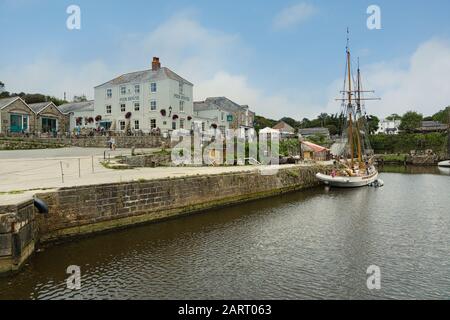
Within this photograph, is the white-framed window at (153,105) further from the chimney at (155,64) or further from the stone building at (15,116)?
the stone building at (15,116)

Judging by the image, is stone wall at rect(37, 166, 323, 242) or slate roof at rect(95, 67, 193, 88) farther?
slate roof at rect(95, 67, 193, 88)

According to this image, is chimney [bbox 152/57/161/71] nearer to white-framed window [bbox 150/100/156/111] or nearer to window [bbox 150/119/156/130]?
white-framed window [bbox 150/100/156/111]

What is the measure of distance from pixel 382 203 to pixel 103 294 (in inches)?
730

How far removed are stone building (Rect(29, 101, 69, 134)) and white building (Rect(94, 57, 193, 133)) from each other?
8170 millimetres

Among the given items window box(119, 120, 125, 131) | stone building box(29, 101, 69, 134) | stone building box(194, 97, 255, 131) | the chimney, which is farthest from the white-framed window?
stone building box(29, 101, 69, 134)

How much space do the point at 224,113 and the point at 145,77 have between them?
1616 cm

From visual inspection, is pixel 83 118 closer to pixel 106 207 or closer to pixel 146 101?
pixel 146 101

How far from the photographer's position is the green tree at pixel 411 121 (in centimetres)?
9169

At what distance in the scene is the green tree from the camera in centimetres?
9169

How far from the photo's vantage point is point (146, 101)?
1693 inches

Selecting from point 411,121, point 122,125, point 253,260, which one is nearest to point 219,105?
point 122,125

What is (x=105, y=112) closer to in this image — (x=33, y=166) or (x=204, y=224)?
(x=33, y=166)

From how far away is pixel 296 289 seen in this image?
8508 mm

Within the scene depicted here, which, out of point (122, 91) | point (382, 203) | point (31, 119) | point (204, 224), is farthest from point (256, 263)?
point (31, 119)
